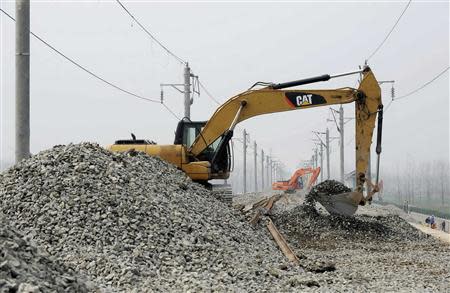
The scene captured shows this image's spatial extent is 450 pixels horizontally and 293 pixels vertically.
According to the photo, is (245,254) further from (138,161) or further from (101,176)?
(138,161)

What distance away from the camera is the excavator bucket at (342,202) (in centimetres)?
1402

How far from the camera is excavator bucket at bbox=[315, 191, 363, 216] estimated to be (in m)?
14.0

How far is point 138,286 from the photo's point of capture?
275 inches

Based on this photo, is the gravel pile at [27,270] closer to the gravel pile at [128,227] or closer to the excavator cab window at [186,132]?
the gravel pile at [128,227]

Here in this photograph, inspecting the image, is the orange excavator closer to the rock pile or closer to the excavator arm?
the rock pile

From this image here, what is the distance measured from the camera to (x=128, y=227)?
8781 millimetres

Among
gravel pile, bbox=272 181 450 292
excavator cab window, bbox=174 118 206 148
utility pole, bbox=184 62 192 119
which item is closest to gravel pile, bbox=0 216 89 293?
gravel pile, bbox=272 181 450 292

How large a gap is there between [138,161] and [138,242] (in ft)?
14.0

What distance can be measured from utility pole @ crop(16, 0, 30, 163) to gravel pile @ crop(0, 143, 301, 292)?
1.02 metres

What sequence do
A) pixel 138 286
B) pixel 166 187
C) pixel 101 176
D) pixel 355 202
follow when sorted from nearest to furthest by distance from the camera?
pixel 138 286 < pixel 101 176 < pixel 166 187 < pixel 355 202

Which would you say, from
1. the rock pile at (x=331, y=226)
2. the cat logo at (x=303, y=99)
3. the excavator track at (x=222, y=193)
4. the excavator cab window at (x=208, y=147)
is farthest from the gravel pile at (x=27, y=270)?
the cat logo at (x=303, y=99)

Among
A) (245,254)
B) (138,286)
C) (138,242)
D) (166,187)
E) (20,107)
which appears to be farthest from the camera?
(166,187)

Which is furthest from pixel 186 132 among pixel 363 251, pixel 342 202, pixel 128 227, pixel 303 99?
pixel 128 227

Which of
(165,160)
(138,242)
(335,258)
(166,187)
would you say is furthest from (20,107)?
(335,258)
